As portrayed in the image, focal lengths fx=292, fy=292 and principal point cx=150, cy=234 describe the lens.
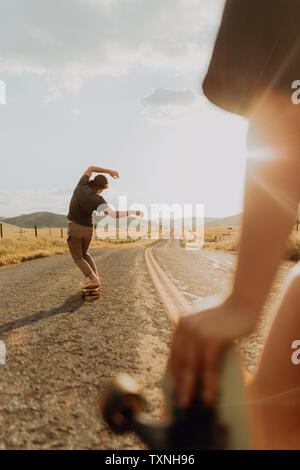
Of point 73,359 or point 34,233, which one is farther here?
point 34,233

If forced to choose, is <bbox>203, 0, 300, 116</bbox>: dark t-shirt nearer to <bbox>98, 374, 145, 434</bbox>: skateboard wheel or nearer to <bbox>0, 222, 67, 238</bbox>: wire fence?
<bbox>98, 374, 145, 434</bbox>: skateboard wheel

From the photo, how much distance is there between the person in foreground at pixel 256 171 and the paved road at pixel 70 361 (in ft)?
2.88

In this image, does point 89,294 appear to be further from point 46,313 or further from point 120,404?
point 120,404

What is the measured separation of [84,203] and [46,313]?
6.28ft

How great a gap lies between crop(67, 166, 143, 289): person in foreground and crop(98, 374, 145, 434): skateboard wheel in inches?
138

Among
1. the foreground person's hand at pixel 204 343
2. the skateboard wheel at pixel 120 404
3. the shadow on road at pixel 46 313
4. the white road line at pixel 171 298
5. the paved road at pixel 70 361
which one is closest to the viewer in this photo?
the foreground person's hand at pixel 204 343

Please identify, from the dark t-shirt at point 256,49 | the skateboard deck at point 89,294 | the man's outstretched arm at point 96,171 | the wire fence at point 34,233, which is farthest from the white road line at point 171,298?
the wire fence at point 34,233

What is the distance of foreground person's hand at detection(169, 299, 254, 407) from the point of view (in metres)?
0.53

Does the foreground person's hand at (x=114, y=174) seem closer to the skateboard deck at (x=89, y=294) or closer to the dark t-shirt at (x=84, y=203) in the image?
the dark t-shirt at (x=84, y=203)

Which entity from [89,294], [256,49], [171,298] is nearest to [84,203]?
[89,294]

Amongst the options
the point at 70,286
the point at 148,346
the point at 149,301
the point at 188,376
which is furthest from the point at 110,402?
the point at 70,286

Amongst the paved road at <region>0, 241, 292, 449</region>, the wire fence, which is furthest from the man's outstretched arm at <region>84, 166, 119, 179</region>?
the wire fence

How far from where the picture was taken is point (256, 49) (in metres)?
0.59

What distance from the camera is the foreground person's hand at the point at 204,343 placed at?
1.74ft
